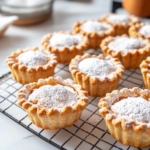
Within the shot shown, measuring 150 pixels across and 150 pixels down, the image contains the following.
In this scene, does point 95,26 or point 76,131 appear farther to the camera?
point 95,26

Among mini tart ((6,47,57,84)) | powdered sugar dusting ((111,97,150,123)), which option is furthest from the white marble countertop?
powdered sugar dusting ((111,97,150,123))

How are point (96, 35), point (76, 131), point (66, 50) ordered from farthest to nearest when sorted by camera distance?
point (96, 35) < point (66, 50) < point (76, 131)

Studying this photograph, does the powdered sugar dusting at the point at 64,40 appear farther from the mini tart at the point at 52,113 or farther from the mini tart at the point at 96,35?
the mini tart at the point at 52,113

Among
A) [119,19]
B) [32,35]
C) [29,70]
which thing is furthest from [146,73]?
[32,35]

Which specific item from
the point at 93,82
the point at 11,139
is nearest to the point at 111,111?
Result: the point at 93,82

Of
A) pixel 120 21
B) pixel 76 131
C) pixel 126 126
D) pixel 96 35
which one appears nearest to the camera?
pixel 126 126

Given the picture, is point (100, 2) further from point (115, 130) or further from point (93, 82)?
point (115, 130)

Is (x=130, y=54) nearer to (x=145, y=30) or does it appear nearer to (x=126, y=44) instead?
(x=126, y=44)
